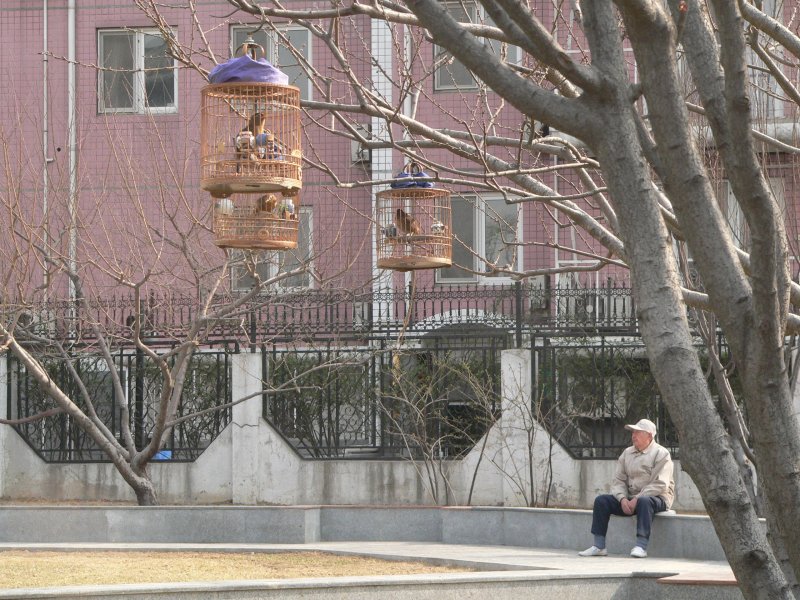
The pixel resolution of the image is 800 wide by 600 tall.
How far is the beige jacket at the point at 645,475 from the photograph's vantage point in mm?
12844

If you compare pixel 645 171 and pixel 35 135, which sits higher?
pixel 35 135

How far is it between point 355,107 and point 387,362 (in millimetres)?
10389

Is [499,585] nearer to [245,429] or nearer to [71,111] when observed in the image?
[245,429]

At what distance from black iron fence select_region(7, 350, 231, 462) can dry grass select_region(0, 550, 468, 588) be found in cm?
500

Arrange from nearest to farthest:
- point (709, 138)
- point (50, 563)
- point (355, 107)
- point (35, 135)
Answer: point (355, 107), point (50, 563), point (709, 138), point (35, 135)

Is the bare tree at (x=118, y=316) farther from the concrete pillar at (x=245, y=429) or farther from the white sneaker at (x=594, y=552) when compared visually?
the white sneaker at (x=594, y=552)

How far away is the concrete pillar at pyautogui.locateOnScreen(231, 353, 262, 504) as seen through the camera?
17.1 meters

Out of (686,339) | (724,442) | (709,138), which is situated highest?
(709,138)

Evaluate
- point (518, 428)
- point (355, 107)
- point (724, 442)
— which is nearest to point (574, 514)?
point (518, 428)

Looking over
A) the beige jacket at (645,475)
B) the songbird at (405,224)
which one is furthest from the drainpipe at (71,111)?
the beige jacket at (645,475)

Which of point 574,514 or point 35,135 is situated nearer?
point 574,514

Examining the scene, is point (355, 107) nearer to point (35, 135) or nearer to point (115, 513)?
point (115, 513)

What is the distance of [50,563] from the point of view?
1152 cm

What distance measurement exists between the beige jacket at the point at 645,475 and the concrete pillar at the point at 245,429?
5636mm
